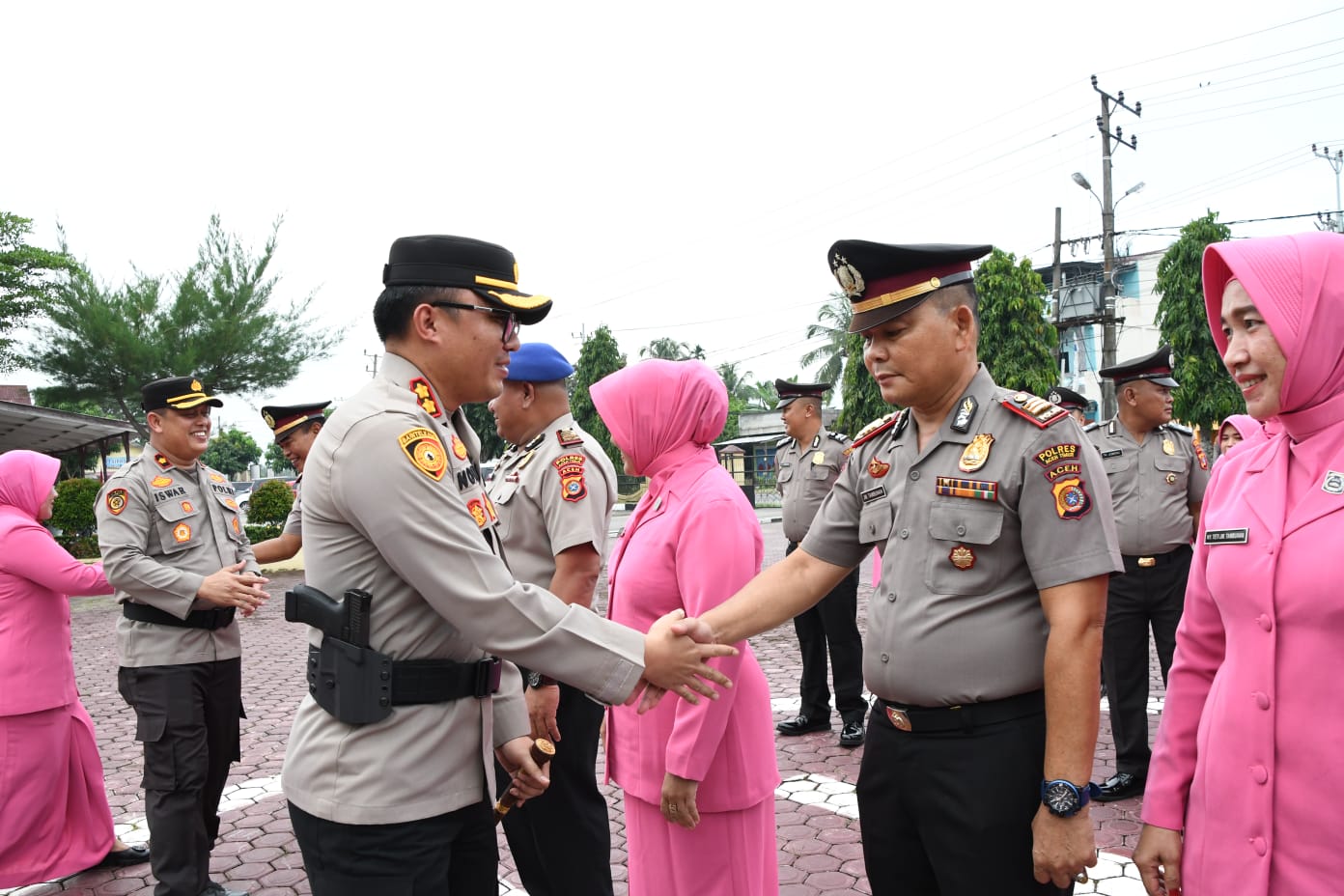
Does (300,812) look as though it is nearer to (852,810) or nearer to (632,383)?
(632,383)

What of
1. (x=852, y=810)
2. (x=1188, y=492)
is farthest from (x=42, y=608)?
(x=1188, y=492)

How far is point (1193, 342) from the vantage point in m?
24.9

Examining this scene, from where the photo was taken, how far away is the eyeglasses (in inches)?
96.8

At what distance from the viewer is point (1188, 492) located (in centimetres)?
570

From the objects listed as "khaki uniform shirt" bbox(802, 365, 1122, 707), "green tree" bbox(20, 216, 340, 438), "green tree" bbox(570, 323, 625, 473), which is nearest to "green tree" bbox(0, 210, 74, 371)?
"green tree" bbox(20, 216, 340, 438)

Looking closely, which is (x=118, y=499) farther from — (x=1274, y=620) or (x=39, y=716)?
(x=1274, y=620)

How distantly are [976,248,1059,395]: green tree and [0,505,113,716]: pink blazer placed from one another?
→ 23.5m

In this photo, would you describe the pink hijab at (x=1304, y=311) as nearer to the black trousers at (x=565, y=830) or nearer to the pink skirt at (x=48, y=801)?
the black trousers at (x=565, y=830)

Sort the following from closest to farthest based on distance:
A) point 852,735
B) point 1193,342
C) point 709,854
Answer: point 709,854 < point 852,735 < point 1193,342

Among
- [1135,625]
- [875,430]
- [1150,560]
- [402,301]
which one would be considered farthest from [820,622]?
[402,301]

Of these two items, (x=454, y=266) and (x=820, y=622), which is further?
(x=820, y=622)

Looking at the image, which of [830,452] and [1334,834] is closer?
[1334,834]

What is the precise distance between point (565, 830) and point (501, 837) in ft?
5.91

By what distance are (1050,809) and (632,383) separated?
1.80 meters
